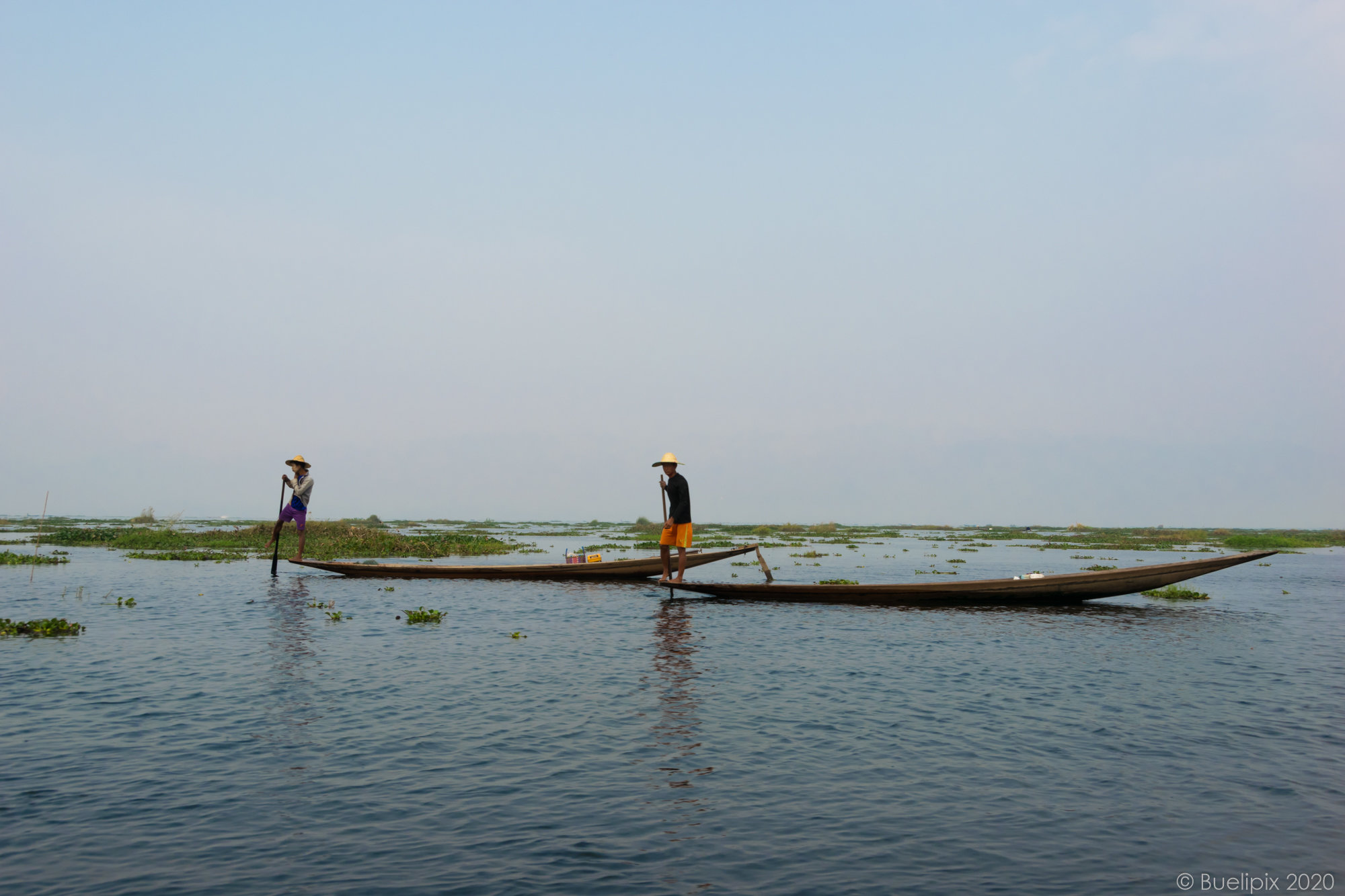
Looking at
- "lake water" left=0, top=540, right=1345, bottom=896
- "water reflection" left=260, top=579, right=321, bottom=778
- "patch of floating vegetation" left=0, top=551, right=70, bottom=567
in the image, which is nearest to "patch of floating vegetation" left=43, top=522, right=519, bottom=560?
"patch of floating vegetation" left=0, top=551, right=70, bottom=567

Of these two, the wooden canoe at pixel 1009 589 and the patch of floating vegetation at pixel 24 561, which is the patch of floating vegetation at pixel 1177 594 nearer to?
the wooden canoe at pixel 1009 589

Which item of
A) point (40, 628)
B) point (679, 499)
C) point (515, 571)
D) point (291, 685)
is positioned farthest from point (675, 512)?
point (40, 628)

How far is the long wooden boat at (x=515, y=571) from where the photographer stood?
2566 cm

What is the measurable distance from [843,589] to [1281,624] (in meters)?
10.2

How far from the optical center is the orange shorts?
69.5ft

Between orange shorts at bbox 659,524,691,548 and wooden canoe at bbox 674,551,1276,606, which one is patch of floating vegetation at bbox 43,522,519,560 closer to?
orange shorts at bbox 659,524,691,548

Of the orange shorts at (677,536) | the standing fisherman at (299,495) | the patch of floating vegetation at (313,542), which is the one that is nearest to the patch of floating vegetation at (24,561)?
the patch of floating vegetation at (313,542)

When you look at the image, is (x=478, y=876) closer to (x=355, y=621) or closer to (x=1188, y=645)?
(x=355, y=621)

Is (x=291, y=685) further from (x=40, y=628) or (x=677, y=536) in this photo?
(x=677, y=536)

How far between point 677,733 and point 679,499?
11076 mm

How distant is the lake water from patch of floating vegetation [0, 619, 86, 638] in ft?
1.60

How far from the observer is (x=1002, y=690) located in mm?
11555

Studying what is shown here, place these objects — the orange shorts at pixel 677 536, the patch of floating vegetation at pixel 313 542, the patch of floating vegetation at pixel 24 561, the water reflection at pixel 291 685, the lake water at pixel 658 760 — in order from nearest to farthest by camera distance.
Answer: the lake water at pixel 658 760 < the water reflection at pixel 291 685 < the orange shorts at pixel 677 536 < the patch of floating vegetation at pixel 24 561 < the patch of floating vegetation at pixel 313 542

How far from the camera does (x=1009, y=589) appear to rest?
2020 cm
